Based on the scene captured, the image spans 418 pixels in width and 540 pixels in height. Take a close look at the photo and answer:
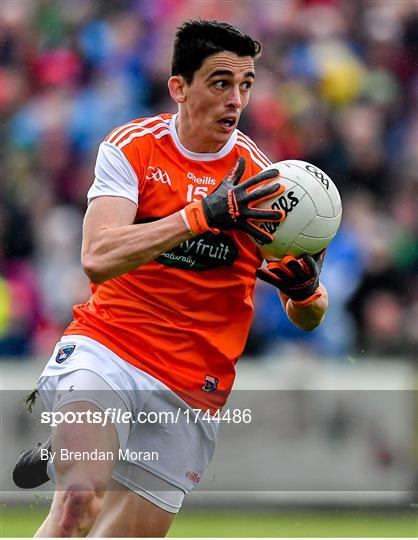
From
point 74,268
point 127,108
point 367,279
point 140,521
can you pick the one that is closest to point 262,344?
point 367,279

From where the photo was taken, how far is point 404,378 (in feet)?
25.8

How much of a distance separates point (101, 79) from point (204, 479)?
3709mm

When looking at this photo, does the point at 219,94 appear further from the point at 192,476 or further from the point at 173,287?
the point at 192,476

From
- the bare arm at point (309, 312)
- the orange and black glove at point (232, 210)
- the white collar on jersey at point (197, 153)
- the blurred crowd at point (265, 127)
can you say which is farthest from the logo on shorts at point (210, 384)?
the blurred crowd at point (265, 127)

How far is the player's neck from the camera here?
15.5 ft

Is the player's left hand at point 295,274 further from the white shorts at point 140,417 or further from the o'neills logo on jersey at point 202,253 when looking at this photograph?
the white shorts at point 140,417

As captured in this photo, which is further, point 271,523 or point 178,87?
point 271,523

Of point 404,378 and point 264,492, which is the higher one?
point 404,378

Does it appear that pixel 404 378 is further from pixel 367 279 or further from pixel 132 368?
pixel 132 368

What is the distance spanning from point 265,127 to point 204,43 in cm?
472

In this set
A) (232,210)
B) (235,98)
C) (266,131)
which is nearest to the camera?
(232,210)

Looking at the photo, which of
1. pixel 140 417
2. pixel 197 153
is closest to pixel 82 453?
pixel 140 417

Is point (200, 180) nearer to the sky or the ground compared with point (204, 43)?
nearer to the ground

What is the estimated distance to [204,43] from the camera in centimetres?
470
